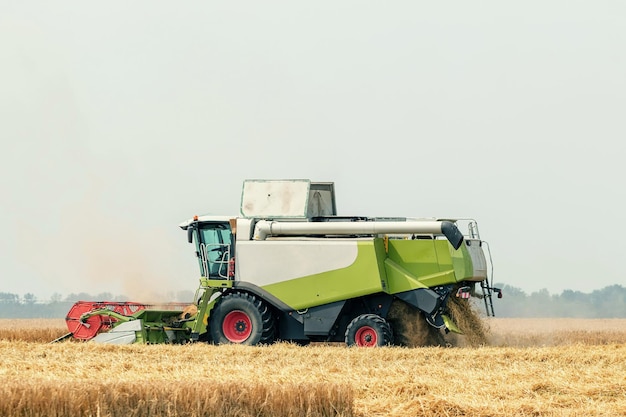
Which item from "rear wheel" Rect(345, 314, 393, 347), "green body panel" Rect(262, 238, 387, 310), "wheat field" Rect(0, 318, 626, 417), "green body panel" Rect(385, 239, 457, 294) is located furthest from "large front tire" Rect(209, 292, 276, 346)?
"green body panel" Rect(385, 239, 457, 294)

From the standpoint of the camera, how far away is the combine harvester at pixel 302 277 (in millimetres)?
17922

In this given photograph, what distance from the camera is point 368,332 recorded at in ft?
58.4

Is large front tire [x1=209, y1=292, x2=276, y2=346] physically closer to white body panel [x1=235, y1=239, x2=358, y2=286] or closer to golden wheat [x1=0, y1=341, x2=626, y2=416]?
white body panel [x1=235, y1=239, x2=358, y2=286]

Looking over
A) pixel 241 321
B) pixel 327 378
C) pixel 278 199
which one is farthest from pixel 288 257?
pixel 327 378

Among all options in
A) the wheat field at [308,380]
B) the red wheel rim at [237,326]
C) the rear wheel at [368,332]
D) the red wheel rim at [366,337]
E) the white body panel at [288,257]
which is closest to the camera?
the wheat field at [308,380]

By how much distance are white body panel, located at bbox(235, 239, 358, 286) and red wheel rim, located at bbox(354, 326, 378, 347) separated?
116 centimetres

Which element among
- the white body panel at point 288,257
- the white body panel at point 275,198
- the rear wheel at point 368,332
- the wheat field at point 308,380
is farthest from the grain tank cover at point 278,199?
the wheat field at point 308,380

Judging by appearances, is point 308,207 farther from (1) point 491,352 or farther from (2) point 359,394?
(2) point 359,394

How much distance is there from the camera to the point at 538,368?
44.9ft

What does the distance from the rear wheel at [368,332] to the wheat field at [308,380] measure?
1.04 metres

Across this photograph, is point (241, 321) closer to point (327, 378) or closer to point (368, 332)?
point (368, 332)

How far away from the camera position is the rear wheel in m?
17.6

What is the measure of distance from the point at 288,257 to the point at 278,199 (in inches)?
50.3

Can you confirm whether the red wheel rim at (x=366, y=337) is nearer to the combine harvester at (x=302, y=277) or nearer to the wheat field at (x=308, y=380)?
the combine harvester at (x=302, y=277)
